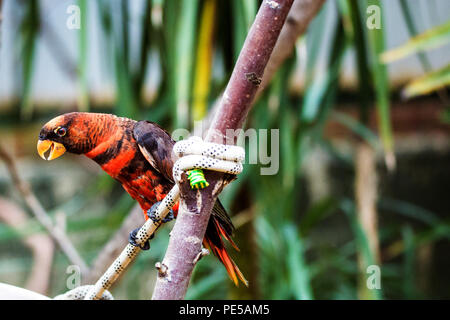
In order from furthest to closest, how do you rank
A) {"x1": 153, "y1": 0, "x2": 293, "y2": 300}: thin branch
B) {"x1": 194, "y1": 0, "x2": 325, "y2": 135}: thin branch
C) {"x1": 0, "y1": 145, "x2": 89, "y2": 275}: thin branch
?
1. {"x1": 0, "y1": 145, "x2": 89, "y2": 275}: thin branch
2. {"x1": 194, "y1": 0, "x2": 325, "y2": 135}: thin branch
3. {"x1": 153, "y1": 0, "x2": 293, "y2": 300}: thin branch

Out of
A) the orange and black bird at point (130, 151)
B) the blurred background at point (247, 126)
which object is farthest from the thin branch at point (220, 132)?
the blurred background at point (247, 126)

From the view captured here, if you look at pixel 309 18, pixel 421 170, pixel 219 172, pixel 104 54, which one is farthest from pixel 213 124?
pixel 421 170

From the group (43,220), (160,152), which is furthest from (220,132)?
(43,220)

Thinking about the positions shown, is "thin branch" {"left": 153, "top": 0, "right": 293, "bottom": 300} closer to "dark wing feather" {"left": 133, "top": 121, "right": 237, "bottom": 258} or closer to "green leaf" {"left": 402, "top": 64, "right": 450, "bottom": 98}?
"dark wing feather" {"left": 133, "top": 121, "right": 237, "bottom": 258}

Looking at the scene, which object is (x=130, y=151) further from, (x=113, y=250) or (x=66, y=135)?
(x=113, y=250)

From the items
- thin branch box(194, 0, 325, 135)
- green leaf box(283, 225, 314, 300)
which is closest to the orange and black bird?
thin branch box(194, 0, 325, 135)
